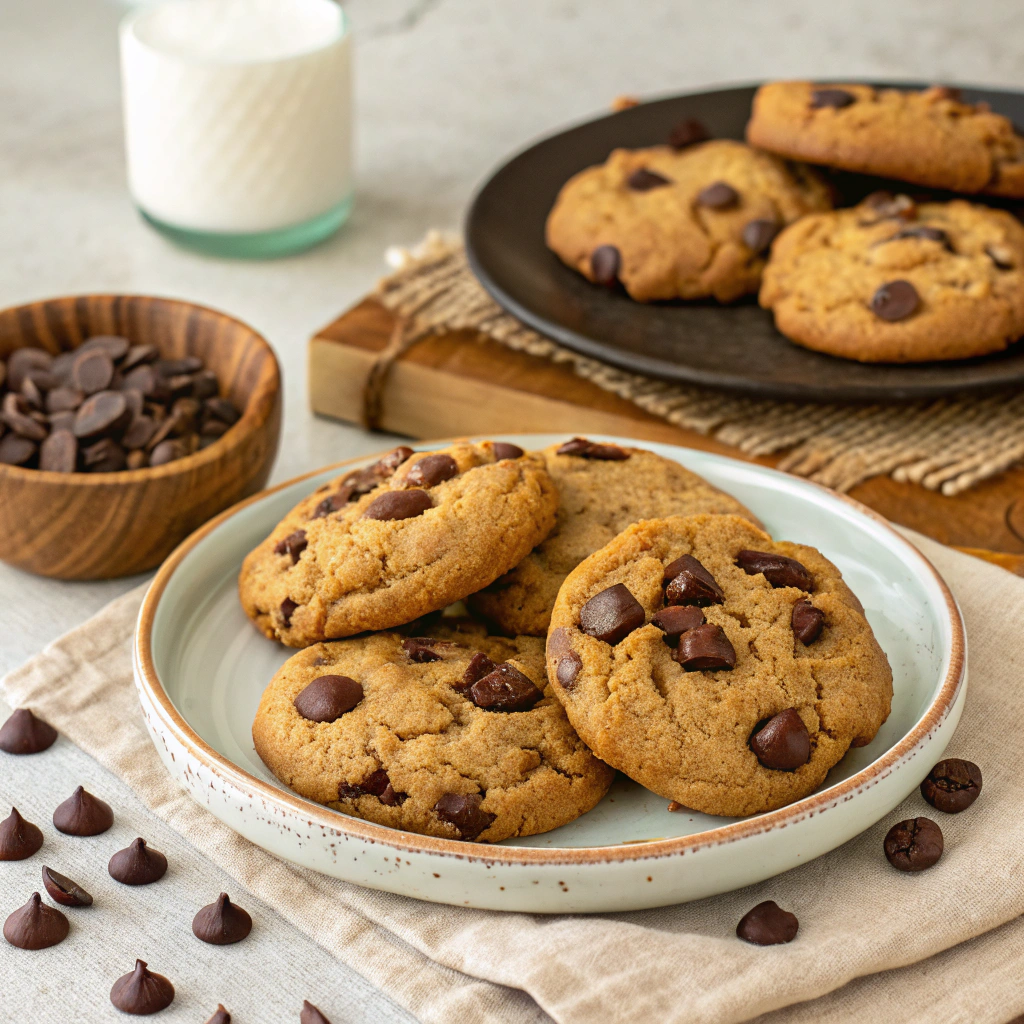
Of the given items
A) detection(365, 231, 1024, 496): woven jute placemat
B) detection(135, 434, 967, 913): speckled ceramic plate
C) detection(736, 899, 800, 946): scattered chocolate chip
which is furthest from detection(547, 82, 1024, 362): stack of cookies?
detection(736, 899, 800, 946): scattered chocolate chip

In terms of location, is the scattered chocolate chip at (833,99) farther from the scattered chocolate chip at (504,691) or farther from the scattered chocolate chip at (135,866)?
the scattered chocolate chip at (135,866)

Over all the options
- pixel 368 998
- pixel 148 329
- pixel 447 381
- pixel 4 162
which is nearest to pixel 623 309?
pixel 447 381

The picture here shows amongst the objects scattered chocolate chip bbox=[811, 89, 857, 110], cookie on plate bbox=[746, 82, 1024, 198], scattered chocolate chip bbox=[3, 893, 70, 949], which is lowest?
scattered chocolate chip bbox=[3, 893, 70, 949]

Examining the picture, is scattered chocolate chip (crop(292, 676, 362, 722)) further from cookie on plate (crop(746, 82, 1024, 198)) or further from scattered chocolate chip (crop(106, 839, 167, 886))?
cookie on plate (crop(746, 82, 1024, 198))

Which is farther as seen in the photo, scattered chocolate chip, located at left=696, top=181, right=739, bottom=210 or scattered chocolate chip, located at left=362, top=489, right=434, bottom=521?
scattered chocolate chip, located at left=696, top=181, right=739, bottom=210

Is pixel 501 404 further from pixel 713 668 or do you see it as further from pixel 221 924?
pixel 221 924
